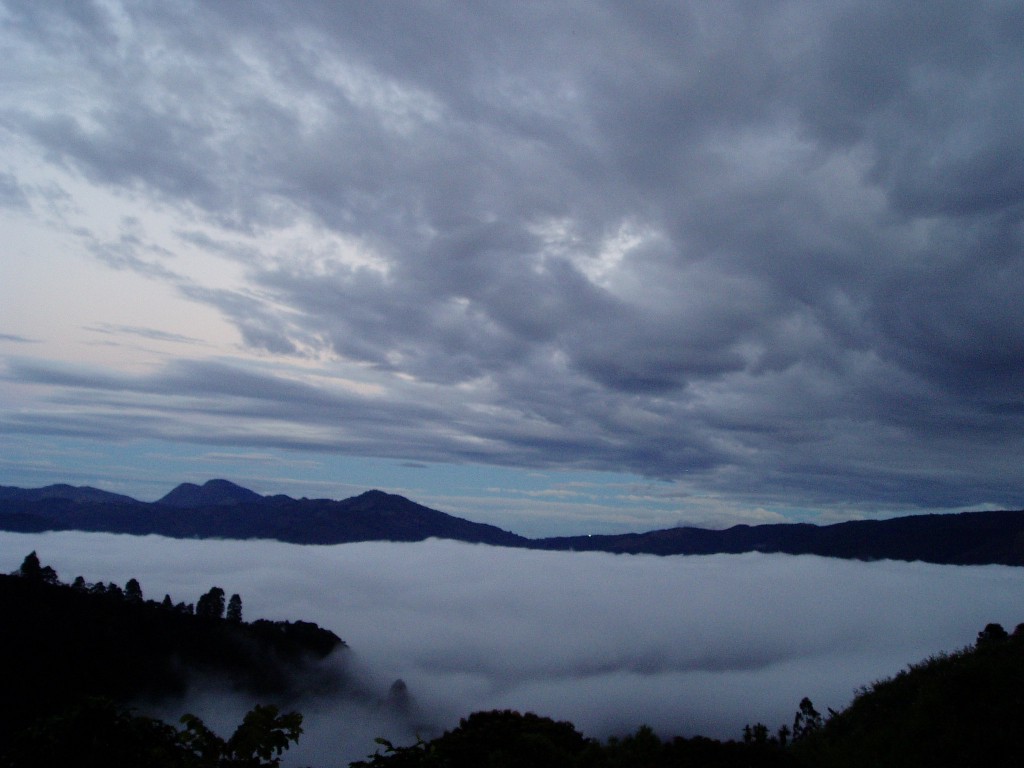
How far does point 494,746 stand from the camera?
2156 cm

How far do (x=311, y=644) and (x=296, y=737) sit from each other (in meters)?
161

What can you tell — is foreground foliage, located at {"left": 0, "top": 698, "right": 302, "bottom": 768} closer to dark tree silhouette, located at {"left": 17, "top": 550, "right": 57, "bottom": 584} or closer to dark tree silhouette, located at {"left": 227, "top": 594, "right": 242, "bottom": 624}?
dark tree silhouette, located at {"left": 17, "top": 550, "right": 57, "bottom": 584}

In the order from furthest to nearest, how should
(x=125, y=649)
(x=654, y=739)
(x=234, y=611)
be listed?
1. (x=234, y=611)
2. (x=125, y=649)
3. (x=654, y=739)

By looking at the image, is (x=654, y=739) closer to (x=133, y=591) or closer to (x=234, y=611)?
(x=133, y=591)

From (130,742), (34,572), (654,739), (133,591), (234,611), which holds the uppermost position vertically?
(130,742)

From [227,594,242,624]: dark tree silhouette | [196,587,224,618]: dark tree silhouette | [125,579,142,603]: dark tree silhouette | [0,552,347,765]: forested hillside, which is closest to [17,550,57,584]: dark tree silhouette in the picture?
[0,552,347,765]: forested hillside

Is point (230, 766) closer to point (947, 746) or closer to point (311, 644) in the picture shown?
point (947, 746)

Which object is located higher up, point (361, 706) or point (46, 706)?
point (46, 706)

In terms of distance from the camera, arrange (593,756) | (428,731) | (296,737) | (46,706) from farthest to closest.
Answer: (428,731), (46,706), (593,756), (296,737)

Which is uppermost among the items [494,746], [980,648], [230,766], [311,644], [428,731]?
[980,648]

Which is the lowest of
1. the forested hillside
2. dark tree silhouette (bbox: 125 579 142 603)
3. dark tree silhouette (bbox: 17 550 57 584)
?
the forested hillside

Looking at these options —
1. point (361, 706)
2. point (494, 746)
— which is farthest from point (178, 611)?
point (494, 746)

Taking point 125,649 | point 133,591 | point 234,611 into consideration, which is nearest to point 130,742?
point 125,649

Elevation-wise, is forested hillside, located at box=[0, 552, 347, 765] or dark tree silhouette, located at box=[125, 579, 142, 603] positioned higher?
dark tree silhouette, located at box=[125, 579, 142, 603]
